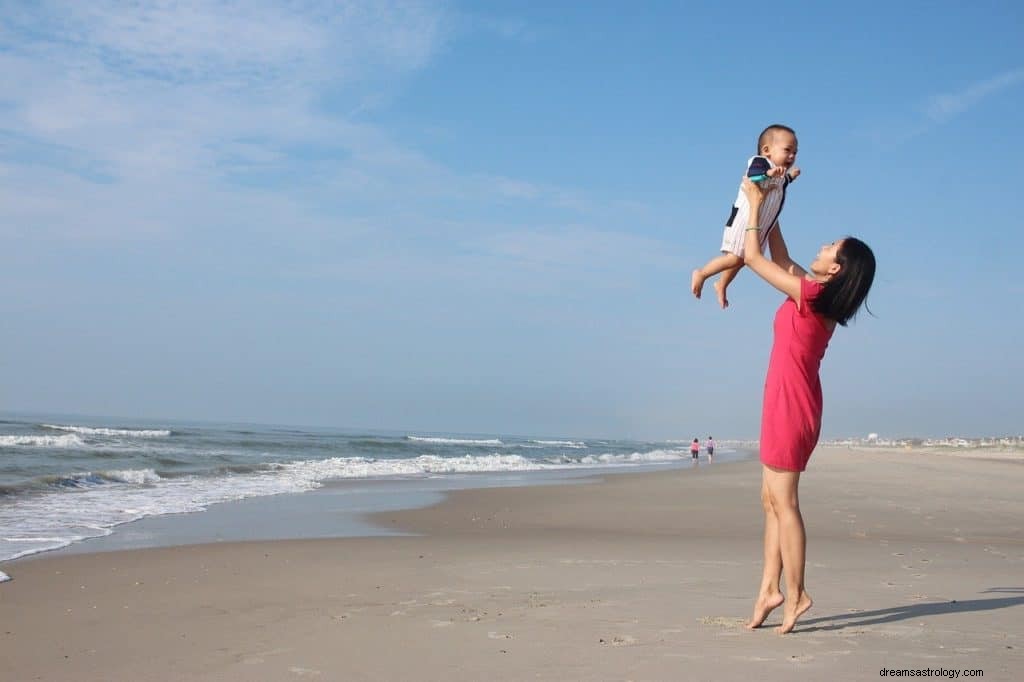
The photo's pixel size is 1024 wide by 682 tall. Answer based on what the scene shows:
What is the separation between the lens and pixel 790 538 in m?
4.06

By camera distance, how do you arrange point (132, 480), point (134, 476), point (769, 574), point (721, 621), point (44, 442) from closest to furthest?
point (769, 574)
point (721, 621)
point (132, 480)
point (134, 476)
point (44, 442)

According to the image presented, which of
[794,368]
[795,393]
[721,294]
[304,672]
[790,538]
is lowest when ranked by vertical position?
Result: [304,672]

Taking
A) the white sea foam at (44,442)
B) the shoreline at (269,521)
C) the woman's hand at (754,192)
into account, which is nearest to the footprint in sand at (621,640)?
the woman's hand at (754,192)

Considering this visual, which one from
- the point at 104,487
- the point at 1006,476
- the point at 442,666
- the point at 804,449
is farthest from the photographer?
the point at 1006,476

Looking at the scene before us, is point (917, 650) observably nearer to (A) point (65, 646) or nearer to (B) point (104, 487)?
(A) point (65, 646)

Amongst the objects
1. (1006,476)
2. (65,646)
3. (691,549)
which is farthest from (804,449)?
(1006,476)

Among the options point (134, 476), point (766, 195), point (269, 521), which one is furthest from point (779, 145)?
point (134, 476)

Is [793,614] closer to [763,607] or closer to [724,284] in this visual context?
[763,607]

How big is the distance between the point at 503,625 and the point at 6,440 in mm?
31147

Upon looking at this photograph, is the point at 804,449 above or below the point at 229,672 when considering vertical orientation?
above

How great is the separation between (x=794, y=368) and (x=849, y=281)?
1.50 feet

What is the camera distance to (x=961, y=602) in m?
4.96

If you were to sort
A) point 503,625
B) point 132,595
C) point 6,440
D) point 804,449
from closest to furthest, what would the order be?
point 804,449 < point 503,625 < point 132,595 < point 6,440

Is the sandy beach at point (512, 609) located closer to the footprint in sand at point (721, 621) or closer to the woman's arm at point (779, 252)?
the footprint in sand at point (721, 621)
